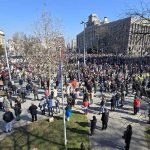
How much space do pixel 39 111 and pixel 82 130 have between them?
5.76m

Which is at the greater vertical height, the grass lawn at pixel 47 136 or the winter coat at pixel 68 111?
the winter coat at pixel 68 111

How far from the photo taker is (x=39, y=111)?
25.7 m

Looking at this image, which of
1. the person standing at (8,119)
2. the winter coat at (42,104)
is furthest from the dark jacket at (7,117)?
the winter coat at (42,104)

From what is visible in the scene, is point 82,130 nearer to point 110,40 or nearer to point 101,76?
point 110,40

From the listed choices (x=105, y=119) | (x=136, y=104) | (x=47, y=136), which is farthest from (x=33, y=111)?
(x=136, y=104)

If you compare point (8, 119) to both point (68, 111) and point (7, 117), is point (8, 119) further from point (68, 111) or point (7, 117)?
point (68, 111)

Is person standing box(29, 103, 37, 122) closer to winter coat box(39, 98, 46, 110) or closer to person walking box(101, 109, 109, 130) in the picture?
winter coat box(39, 98, 46, 110)

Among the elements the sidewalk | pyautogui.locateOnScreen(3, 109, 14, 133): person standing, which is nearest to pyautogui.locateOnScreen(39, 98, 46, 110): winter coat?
the sidewalk

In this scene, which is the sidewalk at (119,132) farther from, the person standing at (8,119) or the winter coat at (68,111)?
the person standing at (8,119)

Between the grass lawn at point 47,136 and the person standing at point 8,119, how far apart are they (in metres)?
0.52

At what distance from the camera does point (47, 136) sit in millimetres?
20047

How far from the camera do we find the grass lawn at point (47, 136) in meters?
18.6

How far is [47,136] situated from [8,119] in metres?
2.71

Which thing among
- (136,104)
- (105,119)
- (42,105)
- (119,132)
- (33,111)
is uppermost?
(136,104)
